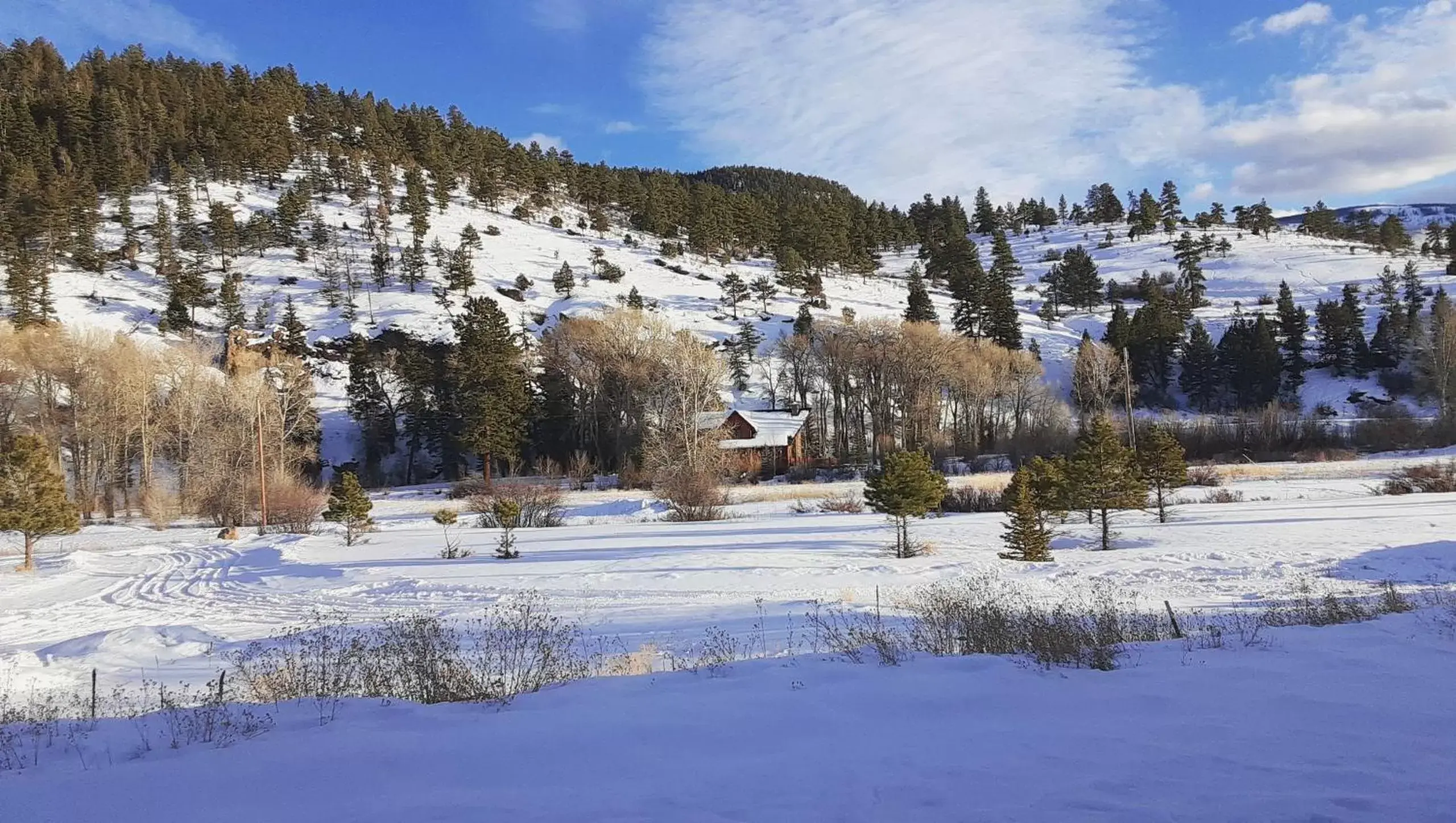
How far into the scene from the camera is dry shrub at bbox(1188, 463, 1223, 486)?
1388 inches

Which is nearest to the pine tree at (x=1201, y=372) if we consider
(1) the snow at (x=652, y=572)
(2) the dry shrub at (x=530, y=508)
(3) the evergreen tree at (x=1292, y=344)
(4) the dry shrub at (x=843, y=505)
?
(3) the evergreen tree at (x=1292, y=344)

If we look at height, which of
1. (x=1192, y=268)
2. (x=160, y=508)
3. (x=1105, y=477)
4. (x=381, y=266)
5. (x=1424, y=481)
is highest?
(x=381, y=266)

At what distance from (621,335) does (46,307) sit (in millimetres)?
46252

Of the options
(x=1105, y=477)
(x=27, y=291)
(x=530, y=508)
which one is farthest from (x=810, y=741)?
(x=27, y=291)

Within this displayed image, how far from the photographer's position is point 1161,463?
24672 mm

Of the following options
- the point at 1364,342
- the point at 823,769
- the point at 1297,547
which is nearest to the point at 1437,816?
the point at 823,769

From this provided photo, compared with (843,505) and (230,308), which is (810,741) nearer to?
(843,505)

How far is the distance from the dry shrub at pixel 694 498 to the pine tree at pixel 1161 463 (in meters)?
16.0

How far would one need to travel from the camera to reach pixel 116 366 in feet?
136

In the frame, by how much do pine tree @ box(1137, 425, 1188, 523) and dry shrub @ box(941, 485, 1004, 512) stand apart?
22.0ft

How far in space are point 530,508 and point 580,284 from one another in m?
52.7

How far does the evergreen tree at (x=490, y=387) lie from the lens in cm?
5278

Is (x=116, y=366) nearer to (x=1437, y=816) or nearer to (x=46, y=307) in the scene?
(x=46, y=307)

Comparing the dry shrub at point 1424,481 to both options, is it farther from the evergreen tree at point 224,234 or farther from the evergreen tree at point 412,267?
the evergreen tree at point 224,234
